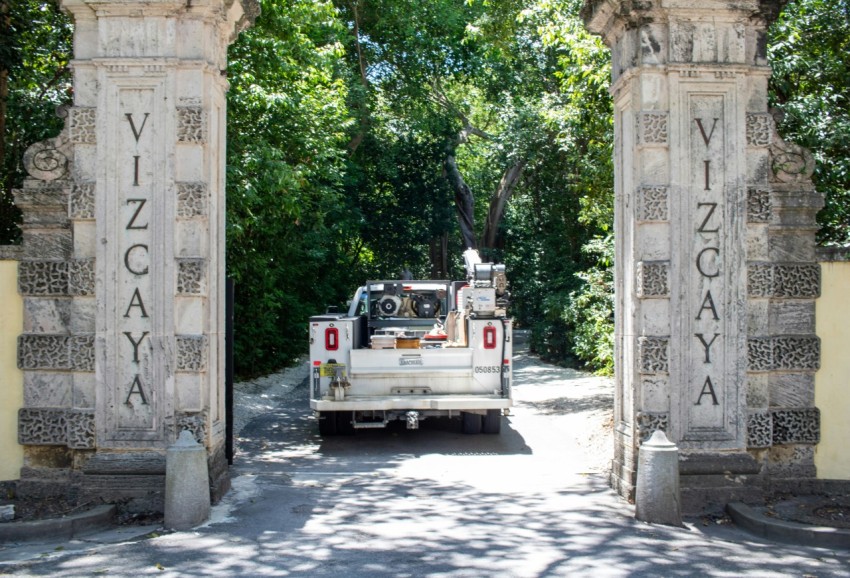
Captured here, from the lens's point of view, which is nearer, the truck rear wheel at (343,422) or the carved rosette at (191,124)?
the carved rosette at (191,124)

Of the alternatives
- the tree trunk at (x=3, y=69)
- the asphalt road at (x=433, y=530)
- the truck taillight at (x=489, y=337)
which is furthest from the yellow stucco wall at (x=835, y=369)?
the tree trunk at (x=3, y=69)

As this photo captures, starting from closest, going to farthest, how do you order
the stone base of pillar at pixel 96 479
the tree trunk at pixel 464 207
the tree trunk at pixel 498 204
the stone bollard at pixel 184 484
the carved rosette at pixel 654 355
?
the stone bollard at pixel 184 484 → the stone base of pillar at pixel 96 479 → the carved rosette at pixel 654 355 → the tree trunk at pixel 498 204 → the tree trunk at pixel 464 207

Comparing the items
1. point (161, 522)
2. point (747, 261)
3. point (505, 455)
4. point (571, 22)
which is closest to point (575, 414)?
point (505, 455)

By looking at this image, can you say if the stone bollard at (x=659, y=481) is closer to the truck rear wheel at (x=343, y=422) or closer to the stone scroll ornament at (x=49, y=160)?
the stone scroll ornament at (x=49, y=160)

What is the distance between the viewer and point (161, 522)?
25.4 feet

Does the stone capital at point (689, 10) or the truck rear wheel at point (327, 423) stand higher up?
the stone capital at point (689, 10)

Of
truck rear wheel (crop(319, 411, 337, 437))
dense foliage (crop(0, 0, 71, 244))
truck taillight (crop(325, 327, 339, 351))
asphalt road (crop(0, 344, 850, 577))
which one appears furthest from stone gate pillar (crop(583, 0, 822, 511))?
dense foliage (crop(0, 0, 71, 244))

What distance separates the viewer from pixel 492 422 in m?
12.8

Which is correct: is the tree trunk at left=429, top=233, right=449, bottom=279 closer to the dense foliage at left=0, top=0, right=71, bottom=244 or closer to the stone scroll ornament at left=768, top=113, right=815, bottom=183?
the dense foliage at left=0, top=0, right=71, bottom=244

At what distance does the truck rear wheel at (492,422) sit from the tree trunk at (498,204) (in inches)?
723

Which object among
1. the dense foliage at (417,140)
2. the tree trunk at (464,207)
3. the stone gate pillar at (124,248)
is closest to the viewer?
the stone gate pillar at (124,248)

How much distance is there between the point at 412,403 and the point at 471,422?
1.38m

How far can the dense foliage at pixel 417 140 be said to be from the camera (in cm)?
1143

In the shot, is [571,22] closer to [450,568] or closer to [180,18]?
[180,18]
